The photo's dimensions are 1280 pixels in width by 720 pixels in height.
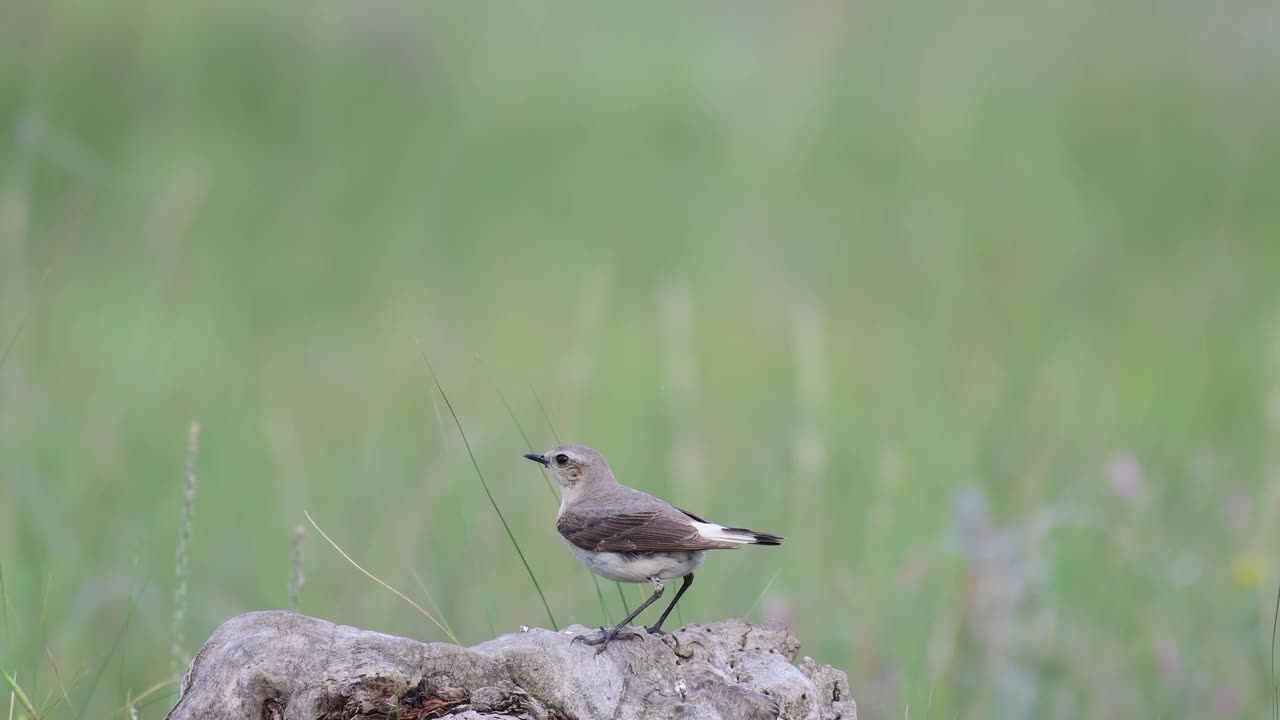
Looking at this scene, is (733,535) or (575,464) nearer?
(733,535)

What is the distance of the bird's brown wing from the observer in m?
4.14

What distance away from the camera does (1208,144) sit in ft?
52.1

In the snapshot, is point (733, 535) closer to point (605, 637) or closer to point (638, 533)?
point (638, 533)

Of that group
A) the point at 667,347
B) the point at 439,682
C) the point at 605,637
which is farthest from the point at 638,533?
the point at 667,347

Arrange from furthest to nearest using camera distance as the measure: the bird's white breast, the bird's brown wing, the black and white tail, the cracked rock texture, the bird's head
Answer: the bird's head, the bird's white breast, the bird's brown wing, the black and white tail, the cracked rock texture

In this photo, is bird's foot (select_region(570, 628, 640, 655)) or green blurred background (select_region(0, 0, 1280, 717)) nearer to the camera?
bird's foot (select_region(570, 628, 640, 655))

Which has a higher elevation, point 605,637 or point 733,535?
point 733,535

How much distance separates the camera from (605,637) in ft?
12.2

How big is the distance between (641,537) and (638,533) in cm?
2

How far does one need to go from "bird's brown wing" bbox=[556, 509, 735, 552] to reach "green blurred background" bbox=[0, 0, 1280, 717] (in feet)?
1.84

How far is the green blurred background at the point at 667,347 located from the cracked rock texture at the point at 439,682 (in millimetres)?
865

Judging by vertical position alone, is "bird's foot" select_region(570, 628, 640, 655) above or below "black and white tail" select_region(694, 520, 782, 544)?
below

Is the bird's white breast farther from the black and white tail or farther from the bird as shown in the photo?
the black and white tail

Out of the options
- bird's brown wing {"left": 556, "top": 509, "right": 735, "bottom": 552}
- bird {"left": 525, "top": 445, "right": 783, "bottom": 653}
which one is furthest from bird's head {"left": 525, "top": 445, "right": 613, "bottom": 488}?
bird's brown wing {"left": 556, "top": 509, "right": 735, "bottom": 552}
